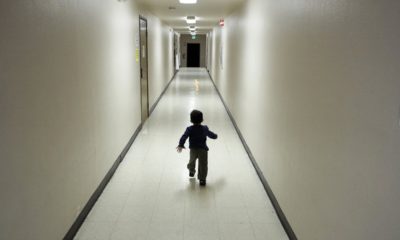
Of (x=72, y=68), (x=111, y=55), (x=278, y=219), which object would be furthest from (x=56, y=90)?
(x=278, y=219)

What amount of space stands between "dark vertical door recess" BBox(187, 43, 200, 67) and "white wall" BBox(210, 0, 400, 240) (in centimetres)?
2520

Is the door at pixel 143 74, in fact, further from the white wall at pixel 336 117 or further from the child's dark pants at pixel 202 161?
the white wall at pixel 336 117

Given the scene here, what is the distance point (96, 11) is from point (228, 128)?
13.6 feet

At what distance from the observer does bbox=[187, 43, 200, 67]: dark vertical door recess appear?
94.8 ft

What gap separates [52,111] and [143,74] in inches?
203

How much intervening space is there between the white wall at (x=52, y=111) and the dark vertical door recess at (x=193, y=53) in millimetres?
24521

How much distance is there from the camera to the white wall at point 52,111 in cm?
211

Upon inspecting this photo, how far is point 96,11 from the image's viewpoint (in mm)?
4031

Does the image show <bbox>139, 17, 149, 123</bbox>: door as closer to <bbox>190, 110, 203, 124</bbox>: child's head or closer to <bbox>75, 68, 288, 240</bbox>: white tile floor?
<bbox>75, 68, 288, 240</bbox>: white tile floor

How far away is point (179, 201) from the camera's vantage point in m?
3.97

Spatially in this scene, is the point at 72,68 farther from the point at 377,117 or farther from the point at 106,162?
the point at 377,117

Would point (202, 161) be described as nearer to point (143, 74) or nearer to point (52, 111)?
point (52, 111)

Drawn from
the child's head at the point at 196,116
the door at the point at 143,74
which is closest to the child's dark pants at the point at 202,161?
the child's head at the point at 196,116

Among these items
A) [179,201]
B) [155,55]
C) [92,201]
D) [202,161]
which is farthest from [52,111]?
[155,55]
